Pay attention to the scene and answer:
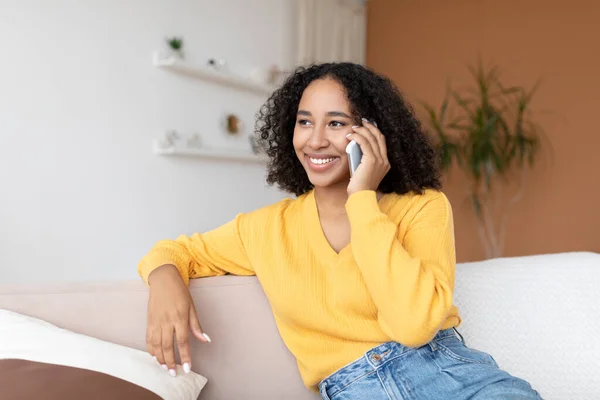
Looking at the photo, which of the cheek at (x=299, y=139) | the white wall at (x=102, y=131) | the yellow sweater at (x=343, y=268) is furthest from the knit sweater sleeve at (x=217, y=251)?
the white wall at (x=102, y=131)

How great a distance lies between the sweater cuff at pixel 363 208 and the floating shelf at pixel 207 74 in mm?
2517

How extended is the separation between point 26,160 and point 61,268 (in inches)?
22.0

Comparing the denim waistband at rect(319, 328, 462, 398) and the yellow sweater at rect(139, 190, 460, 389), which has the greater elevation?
the yellow sweater at rect(139, 190, 460, 389)

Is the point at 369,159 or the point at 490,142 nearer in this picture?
the point at 369,159

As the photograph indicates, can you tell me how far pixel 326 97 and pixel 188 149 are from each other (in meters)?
2.38

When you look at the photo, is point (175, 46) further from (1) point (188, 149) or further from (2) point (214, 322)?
(2) point (214, 322)

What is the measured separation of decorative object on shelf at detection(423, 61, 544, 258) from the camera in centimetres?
415

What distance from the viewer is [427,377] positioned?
3.88 feet

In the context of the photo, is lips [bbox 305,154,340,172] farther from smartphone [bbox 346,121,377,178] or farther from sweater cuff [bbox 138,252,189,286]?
A: sweater cuff [bbox 138,252,189,286]

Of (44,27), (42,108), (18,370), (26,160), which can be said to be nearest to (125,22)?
(44,27)

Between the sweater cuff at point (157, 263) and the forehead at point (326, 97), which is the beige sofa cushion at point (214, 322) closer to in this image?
the sweater cuff at point (157, 263)

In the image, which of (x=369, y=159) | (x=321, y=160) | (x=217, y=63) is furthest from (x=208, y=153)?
(x=369, y=159)

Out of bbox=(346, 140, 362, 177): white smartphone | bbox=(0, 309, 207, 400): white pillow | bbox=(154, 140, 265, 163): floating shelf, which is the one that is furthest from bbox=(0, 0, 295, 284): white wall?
bbox=(346, 140, 362, 177): white smartphone

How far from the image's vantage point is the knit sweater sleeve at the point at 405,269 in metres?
1.11
